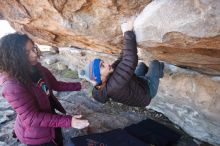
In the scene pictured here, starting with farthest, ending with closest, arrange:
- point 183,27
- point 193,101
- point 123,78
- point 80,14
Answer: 1. point 193,101
2. point 80,14
3. point 123,78
4. point 183,27

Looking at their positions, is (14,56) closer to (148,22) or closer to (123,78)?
(123,78)

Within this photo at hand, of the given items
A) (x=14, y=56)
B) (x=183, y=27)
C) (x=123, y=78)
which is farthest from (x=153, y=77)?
(x=14, y=56)

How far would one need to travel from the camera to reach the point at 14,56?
3285 millimetres

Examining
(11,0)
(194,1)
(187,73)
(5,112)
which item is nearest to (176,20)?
(194,1)

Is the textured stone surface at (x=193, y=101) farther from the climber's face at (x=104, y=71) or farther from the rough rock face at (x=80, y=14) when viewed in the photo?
the climber's face at (x=104, y=71)

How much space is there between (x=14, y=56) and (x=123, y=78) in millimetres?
1325

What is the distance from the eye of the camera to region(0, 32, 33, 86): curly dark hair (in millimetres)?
3305

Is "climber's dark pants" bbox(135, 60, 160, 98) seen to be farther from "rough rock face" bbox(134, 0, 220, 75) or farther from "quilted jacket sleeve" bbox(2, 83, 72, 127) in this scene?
"quilted jacket sleeve" bbox(2, 83, 72, 127)

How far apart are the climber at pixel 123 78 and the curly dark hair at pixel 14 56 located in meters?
0.83

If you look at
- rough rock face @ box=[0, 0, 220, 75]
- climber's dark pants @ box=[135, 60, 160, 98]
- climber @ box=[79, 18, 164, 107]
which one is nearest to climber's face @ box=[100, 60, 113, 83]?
climber @ box=[79, 18, 164, 107]

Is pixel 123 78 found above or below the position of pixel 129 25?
below

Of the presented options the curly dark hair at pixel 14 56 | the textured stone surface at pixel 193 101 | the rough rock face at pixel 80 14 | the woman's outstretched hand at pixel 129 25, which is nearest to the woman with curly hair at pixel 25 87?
the curly dark hair at pixel 14 56

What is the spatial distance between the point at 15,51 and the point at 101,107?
368 centimetres

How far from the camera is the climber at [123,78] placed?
350cm
